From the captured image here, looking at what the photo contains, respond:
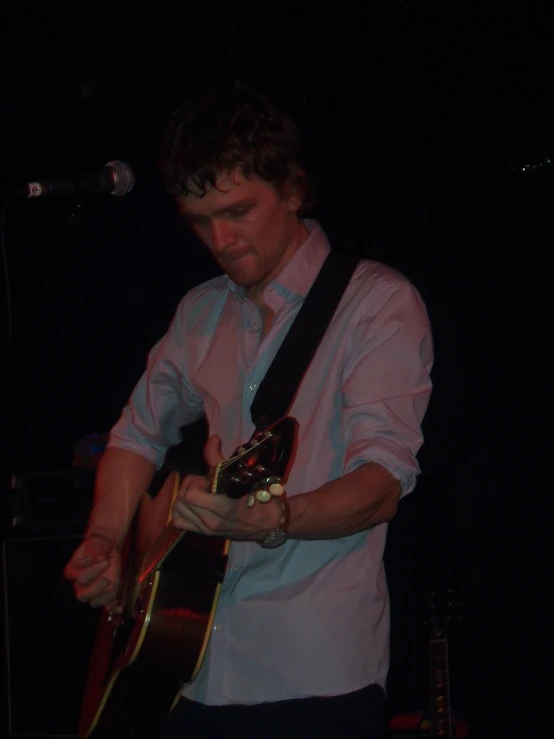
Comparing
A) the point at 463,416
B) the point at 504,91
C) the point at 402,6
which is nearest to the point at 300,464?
the point at 463,416

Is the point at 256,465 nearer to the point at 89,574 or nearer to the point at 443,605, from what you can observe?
the point at 89,574

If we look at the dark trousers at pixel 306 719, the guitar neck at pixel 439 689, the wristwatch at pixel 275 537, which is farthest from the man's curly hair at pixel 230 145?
the guitar neck at pixel 439 689

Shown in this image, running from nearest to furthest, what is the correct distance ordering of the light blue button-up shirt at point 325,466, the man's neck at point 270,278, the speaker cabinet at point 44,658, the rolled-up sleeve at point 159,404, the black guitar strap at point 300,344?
the light blue button-up shirt at point 325,466 < the black guitar strap at point 300,344 < the man's neck at point 270,278 < the rolled-up sleeve at point 159,404 < the speaker cabinet at point 44,658

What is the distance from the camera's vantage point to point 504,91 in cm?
306

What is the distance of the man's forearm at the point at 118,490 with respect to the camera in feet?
7.67

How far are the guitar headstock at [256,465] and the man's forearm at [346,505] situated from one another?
12 centimetres

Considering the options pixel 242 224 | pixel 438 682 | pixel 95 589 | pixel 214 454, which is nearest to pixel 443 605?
pixel 438 682

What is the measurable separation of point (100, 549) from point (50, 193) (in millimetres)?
898

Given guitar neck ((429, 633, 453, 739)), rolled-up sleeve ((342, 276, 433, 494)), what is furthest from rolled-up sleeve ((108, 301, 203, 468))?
guitar neck ((429, 633, 453, 739))

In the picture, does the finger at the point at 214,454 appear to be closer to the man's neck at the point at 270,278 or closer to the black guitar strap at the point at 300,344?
the black guitar strap at the point at 300,344

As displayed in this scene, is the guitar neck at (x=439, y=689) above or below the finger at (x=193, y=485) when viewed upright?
below

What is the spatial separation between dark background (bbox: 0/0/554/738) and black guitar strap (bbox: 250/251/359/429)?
1085 mm


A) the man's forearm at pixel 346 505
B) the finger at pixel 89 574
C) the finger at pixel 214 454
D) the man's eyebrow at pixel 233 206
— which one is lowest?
the finger at pixel 89 574

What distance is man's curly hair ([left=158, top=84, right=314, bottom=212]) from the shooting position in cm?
220
